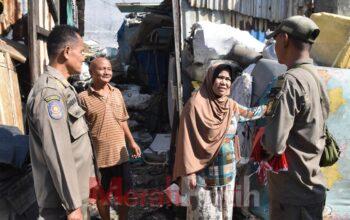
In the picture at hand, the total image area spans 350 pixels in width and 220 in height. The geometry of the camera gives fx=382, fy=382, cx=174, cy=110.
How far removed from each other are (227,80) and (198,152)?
65 centimetres

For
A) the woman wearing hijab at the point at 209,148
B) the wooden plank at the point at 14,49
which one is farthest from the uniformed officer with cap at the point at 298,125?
the wooden plank at the point at 14,49

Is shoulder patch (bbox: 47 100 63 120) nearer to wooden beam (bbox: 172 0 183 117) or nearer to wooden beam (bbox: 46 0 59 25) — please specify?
wooden beam (bbox: 172 0 183 117)

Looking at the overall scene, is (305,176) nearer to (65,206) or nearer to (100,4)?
(65,206)

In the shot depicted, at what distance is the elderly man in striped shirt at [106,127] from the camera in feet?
Result: 11.9

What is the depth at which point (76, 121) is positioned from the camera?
230 centimetres

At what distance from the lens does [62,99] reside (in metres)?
2.22

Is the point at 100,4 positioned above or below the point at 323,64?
above

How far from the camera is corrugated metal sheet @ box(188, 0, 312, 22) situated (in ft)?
19.9

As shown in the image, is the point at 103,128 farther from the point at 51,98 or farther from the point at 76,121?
the point at 51,98

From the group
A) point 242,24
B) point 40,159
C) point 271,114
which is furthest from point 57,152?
point 242,24

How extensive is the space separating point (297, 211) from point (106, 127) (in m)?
2.01

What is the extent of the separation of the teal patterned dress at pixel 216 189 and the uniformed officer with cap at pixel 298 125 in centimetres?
89

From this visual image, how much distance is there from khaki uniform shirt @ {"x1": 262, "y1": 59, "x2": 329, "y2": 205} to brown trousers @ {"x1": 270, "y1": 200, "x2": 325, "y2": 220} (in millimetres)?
34

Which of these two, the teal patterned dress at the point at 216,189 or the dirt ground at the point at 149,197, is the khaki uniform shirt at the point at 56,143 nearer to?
the teal patterned dress at the point at 216,189
